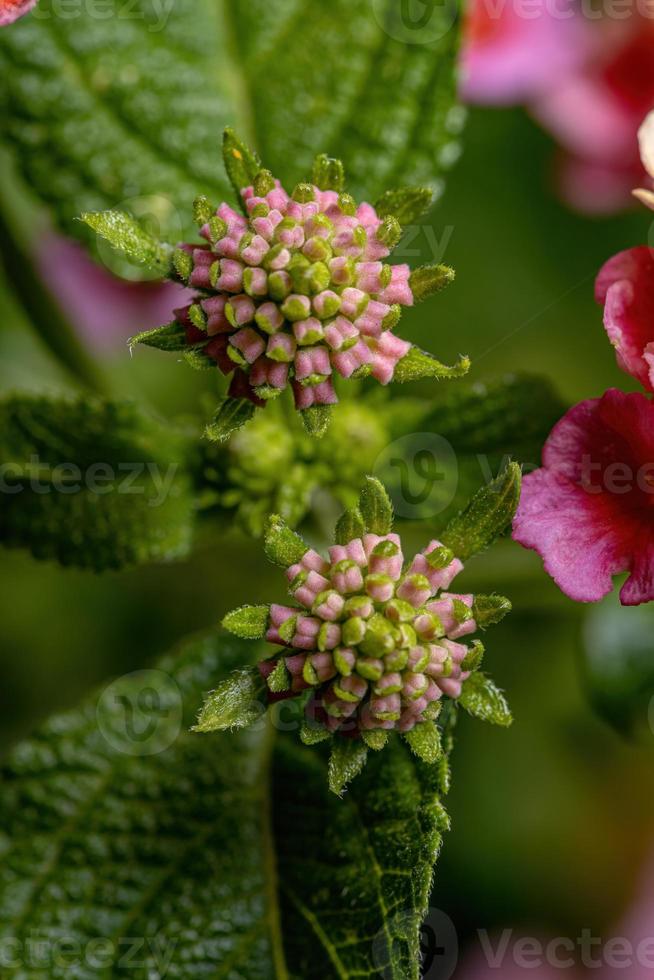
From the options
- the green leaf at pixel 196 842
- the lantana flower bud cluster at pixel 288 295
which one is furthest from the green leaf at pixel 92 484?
the lantana flower bud cluster at pixel 288 295

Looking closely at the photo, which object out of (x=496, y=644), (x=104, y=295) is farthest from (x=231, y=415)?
(x=104, y=295)

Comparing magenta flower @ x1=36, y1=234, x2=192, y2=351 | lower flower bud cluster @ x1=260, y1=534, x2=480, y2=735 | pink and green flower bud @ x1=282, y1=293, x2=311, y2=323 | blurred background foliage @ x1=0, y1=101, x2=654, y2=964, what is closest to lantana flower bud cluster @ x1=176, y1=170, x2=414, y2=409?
pink and green flower bud @ x1=282, y1=293, x2=311, y2=323

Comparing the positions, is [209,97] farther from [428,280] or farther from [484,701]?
[484,701]

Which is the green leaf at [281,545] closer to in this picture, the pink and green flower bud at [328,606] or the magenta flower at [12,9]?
the pink and green flower bud at [328,606]

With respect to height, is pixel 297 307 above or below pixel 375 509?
above

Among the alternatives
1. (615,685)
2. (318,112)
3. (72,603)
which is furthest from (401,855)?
(72,603)

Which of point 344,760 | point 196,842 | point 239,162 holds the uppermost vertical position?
point 239,162

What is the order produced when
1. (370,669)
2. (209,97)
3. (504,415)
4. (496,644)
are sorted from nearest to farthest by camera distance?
(370,669), (504,415), (209,97), (496,644)
